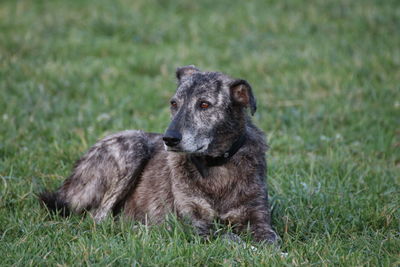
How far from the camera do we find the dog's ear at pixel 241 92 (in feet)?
17.5

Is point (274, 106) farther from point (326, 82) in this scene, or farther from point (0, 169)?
point (0, 169)

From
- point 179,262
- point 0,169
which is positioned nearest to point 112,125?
point 0,169

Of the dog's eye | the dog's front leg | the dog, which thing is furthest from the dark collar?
the dog's front leg

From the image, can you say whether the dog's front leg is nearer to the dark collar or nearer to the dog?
the dog

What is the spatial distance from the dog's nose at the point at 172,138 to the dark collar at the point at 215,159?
1.61 ft

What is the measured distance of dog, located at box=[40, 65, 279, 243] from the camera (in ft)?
16.8

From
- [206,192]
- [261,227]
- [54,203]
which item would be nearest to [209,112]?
[206,192]

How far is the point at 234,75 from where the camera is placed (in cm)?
998

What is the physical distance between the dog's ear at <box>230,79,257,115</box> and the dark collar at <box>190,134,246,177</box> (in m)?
0.31

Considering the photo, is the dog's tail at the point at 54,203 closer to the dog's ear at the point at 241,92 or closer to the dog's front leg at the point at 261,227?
the dog's front leg at the point at 261,227

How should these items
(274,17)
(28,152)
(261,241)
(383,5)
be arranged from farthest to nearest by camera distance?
(383,5)
(274,17)
(28,152)
(261,241)

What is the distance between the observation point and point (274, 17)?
12.5 m

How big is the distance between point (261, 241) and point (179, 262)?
94 cm

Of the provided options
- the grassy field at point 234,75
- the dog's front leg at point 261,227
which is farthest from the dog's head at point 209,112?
the grassy field at point 234,75
